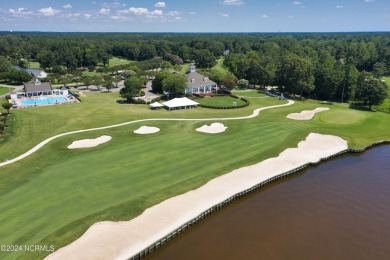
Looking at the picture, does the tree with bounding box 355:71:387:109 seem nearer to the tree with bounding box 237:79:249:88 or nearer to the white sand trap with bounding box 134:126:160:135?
the tree with bounding box 237:79:249:88

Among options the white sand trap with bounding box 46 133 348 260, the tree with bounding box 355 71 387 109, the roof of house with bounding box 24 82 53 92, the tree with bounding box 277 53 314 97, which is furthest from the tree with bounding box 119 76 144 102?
the tree with bounding box 355 71 387 109

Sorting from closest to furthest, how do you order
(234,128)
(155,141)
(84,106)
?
(155,141) → (234,128) → (84,106)

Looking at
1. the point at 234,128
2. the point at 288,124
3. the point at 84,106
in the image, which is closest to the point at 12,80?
the point at 84,106

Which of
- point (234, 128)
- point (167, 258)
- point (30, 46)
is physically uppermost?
point (30, 46)

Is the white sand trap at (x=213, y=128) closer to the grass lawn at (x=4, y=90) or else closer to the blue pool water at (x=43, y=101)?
the blue pool water at (x=43, y=101)

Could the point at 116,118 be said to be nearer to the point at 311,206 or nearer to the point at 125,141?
the point at 125,141

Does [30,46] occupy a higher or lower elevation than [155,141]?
higher

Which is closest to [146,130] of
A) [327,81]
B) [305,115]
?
[305,115]

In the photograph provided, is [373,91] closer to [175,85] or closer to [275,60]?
[175,85]

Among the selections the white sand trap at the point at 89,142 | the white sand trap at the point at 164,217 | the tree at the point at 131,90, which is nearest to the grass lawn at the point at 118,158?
the white sand trap at the point at 164,217
